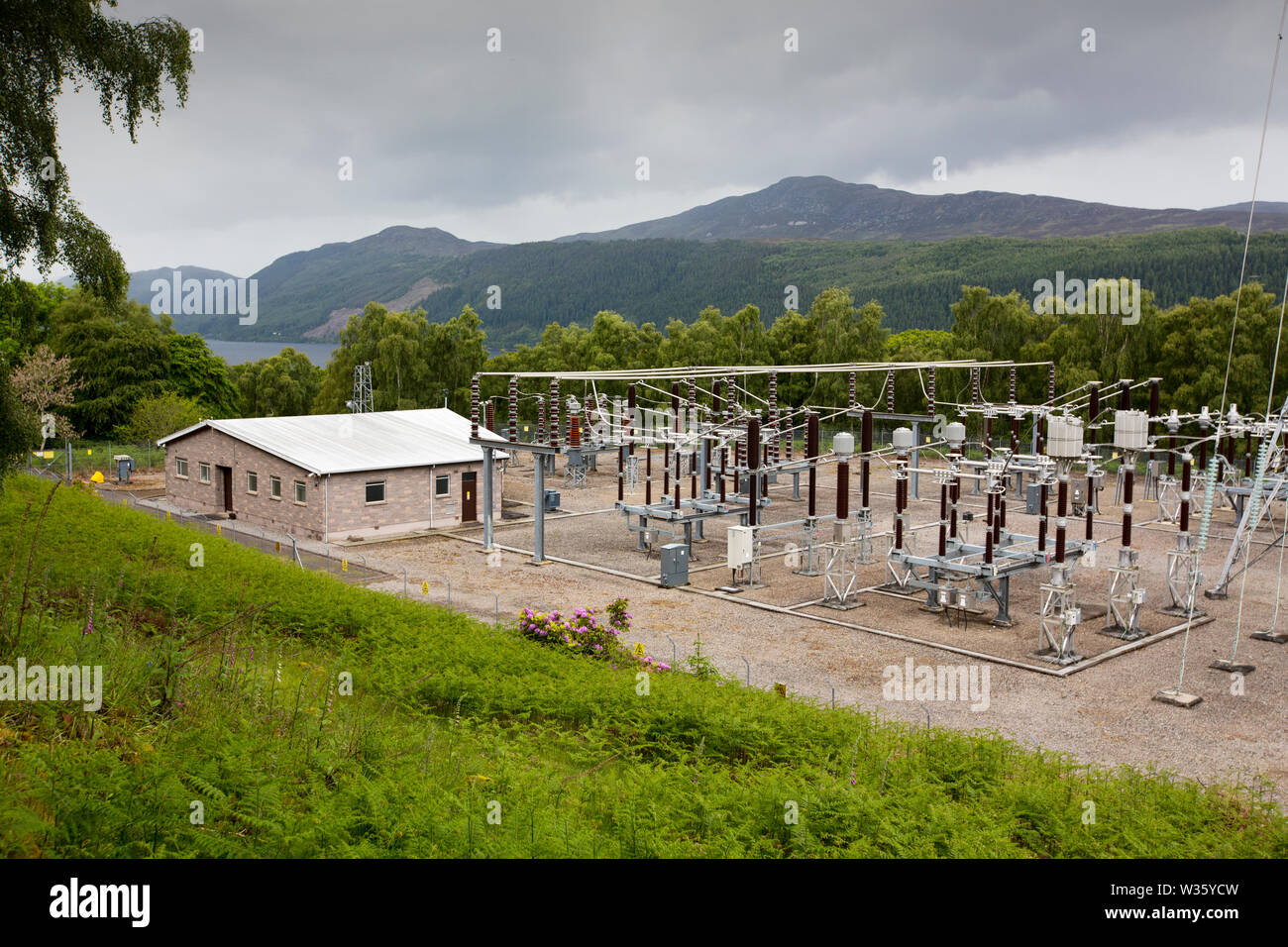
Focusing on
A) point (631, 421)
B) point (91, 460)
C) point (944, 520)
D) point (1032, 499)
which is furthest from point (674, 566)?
point (91, 460)

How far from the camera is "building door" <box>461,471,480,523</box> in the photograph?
116 feet

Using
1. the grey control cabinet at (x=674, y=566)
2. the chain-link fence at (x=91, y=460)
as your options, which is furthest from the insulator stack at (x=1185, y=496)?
the chain-link fence at (x=91, y=460)

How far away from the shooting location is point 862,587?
26.3 metres

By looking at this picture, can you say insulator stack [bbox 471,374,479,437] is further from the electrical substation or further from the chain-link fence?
the chain-link fence

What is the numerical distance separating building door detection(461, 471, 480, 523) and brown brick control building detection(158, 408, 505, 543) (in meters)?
0.03

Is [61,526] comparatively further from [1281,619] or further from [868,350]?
[868,350]

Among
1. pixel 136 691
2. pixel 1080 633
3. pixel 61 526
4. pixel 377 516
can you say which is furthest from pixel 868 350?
pixel 136 691

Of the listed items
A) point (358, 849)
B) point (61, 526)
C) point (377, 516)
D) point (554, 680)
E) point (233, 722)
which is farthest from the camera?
point (377, 516)

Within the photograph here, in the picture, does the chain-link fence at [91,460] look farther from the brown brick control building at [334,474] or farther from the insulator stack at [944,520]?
the insulator stack at [944,520]

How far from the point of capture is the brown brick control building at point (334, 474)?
107ft

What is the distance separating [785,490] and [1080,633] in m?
22.9
